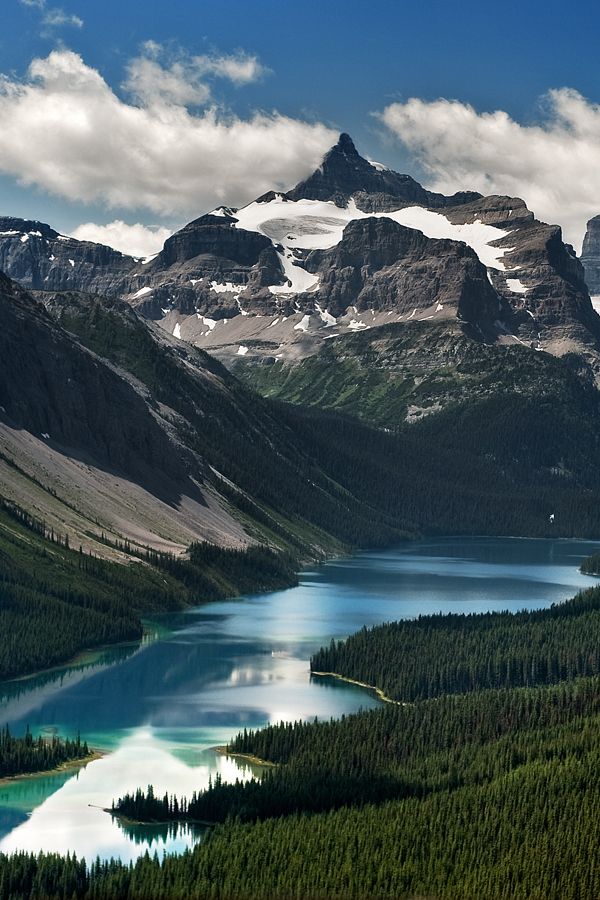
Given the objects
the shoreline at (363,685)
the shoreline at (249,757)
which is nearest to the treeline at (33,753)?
the shoreline at (249,757)

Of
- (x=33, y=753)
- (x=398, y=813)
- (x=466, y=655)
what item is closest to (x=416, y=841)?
(x=398, y=813)

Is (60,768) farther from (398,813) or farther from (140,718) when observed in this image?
(398,813)

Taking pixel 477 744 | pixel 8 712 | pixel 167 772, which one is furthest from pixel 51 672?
pixel 477 744

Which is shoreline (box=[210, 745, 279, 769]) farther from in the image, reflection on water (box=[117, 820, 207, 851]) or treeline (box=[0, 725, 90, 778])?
reflection on water (box=[117, 820, 207, 851])

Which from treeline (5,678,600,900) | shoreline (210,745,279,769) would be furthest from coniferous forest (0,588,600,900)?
shoreline (210,745,279,769)

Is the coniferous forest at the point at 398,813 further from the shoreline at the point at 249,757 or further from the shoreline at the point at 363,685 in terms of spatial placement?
the shoreline at the point at 363,685

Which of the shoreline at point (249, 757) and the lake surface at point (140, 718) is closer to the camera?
the lake surface at point (140, 718)

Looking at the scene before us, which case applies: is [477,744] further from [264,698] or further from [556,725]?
[264,698]
